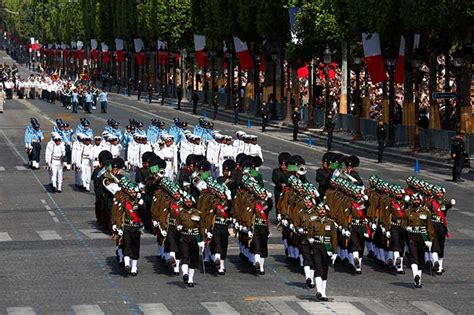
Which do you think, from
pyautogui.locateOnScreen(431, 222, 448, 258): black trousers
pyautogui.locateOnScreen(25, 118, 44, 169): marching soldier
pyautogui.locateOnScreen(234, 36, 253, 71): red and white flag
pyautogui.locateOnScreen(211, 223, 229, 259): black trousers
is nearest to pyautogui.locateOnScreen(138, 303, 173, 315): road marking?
pyautogui.locateOnScreen(211, 223, 229, 259): black trousers

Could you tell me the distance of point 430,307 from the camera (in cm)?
2673

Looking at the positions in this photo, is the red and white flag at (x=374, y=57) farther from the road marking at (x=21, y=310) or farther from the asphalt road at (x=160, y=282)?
the road marking at (x=21, y=310)

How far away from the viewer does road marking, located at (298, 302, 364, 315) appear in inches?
1024

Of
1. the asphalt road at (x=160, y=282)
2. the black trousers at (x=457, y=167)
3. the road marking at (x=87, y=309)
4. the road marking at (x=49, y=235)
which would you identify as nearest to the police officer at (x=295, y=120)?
the black trousers at (x=457, y=167)

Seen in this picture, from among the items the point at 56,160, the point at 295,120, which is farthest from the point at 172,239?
the point at 295,120

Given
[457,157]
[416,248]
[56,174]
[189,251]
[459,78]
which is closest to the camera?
[189,251]

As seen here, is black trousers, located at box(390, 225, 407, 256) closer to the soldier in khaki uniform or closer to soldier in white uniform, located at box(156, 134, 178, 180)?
the soldier in khaki uniform

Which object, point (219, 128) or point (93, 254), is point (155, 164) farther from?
point (219, 128)

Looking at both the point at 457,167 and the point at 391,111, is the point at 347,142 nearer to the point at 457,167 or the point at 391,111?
the point at 391,111

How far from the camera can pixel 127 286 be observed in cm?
2894

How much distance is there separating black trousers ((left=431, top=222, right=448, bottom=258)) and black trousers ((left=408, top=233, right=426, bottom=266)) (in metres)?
0.61

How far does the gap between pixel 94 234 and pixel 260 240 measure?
767 cm

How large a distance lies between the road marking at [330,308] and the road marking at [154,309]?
2335 mm

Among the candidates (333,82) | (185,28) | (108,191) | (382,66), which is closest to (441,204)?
(108,191)
